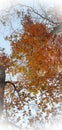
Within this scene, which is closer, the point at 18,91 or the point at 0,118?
the point at 0,118

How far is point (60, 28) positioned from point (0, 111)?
5.53m

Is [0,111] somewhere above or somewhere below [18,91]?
below

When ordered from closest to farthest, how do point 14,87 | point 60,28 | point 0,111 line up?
point 60,28
point 0,111
point 14,87

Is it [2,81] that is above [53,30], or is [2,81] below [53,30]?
below

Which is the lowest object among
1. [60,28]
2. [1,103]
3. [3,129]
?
[3,129]

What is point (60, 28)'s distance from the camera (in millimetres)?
16344

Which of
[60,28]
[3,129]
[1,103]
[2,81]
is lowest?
[3,129]

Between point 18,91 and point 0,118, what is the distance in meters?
2.60

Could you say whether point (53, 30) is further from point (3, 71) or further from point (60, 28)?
point (3, 71)

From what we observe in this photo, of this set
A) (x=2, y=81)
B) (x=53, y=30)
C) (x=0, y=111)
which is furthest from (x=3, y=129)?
(x=53, y=30)

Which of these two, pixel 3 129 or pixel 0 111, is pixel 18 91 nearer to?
pixel 0 111

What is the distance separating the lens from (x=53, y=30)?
16.8 m

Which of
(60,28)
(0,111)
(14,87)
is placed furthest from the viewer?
(14,87)

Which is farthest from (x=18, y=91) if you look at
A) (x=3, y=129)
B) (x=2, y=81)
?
(x=3, y=129)
